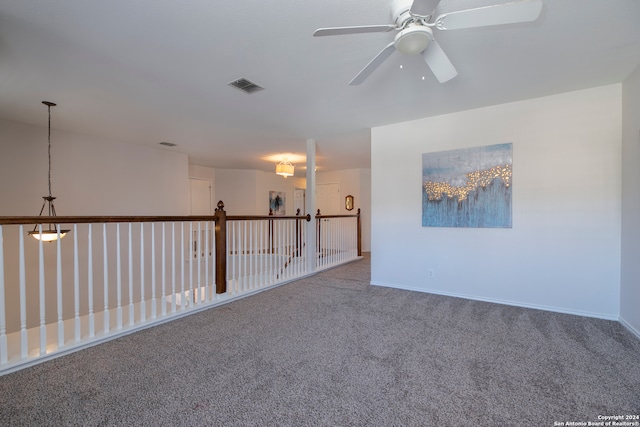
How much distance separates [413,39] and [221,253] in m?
2.98

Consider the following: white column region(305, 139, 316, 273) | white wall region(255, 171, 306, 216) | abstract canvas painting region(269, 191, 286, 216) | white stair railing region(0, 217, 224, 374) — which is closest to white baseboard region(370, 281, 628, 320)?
white column region(305, 139, 316, 273)

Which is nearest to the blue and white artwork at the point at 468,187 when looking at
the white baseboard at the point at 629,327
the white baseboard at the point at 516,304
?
the white baseboard at the point at 516,304

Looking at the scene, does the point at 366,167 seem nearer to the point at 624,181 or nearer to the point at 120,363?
the point at 624,181

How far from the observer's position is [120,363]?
2033 mm

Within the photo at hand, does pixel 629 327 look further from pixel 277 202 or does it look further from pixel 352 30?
pixel 277 202

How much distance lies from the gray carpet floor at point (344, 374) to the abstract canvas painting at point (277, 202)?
223 inches

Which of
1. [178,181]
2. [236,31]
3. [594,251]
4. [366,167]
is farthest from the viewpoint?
[366,167]

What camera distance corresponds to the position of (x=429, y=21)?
1760mm

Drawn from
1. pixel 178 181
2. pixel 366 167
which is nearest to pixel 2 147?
pixel 178 181

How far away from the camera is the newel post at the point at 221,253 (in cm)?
342

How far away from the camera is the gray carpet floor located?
4.98 feet

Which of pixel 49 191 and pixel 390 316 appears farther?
pixel 49 191

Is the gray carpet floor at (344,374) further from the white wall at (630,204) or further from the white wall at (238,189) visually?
the white wall at (238,189)

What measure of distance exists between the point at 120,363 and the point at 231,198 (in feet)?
20.2
